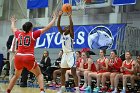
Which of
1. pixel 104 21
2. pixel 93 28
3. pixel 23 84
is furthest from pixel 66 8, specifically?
pixel 104 21

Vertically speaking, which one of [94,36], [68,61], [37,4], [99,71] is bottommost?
[99,71]

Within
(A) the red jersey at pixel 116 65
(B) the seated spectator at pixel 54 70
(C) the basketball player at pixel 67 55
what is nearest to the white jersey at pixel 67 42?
(C) the basketball player at pixel 67 55

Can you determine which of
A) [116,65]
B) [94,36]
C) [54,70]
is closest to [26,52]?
[116,65]

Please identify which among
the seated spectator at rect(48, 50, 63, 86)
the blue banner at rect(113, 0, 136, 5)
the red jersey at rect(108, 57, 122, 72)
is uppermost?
the blue banner at rect(113, 0, 136, 5)

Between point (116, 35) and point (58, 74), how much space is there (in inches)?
103

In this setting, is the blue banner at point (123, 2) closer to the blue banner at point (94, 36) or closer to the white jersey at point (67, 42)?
the blue banner at point (94, 36)

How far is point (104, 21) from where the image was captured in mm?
14094

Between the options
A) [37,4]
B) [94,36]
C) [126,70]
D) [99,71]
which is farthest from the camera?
[37,4]

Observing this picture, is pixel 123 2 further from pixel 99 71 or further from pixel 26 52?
pixel 26 52

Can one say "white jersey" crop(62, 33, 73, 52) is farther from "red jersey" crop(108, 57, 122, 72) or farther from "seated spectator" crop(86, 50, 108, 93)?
"red jersey" crop(108, 57, 122, 72)

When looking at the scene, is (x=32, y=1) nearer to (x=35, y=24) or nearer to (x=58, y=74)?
(x=35, y=24)

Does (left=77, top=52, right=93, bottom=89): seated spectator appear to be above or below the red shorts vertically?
below

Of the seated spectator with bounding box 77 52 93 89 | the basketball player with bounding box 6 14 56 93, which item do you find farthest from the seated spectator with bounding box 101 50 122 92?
the basketball player with bounding box 6 14 56 93

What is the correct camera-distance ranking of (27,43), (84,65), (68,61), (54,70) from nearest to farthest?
(27,43) → (68,61) → (84,65) → (54,70)
